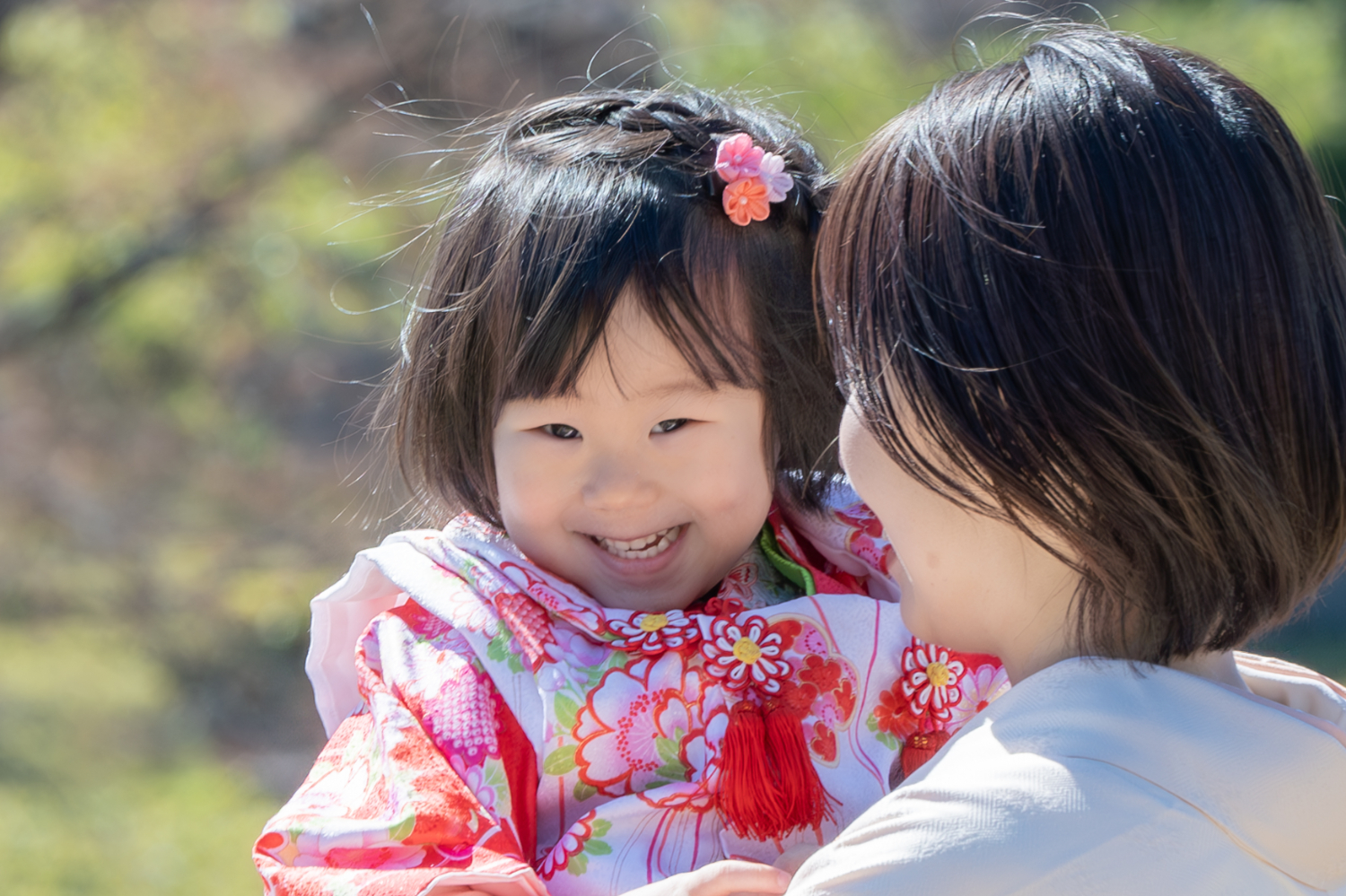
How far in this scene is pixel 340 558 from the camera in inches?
143

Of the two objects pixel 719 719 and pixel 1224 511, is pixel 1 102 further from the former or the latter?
pixel 1224 511

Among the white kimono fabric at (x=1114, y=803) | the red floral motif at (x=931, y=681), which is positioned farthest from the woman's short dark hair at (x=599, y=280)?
the white kimono fabric at (x=1114, y=803)

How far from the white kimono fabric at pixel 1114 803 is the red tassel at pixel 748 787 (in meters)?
0.25

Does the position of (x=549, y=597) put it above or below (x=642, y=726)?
above

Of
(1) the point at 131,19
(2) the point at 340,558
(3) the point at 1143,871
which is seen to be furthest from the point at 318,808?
(1) the point at 131,19

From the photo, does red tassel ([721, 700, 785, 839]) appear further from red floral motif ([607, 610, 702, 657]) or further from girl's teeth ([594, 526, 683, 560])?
girl's teeth ([594, 526, 683, 560])

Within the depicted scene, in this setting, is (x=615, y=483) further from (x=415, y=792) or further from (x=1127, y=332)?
(x=1127, y=332)

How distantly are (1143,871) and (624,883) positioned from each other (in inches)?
17.7

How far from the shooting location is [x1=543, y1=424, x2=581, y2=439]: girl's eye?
107cm

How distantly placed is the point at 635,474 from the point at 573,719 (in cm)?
22

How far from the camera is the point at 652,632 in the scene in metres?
1.06

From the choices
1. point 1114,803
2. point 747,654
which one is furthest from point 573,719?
point 1114,803

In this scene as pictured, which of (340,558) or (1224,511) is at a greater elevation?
(340,558)

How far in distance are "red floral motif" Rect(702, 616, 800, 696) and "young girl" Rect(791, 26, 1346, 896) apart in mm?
310
